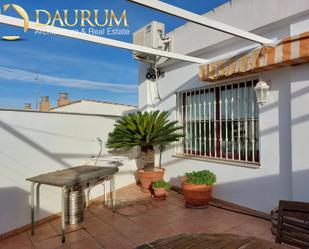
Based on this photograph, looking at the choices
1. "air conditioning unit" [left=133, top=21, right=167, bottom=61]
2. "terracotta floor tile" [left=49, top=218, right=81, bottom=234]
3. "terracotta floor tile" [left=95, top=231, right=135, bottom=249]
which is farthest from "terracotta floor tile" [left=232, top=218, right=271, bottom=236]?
"air conditioning unit" [left=133, top=21, right=167, bottom=61]

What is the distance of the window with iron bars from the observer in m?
4.96

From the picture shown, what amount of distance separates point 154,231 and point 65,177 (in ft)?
5.98

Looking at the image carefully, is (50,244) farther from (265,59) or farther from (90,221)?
(265,59)

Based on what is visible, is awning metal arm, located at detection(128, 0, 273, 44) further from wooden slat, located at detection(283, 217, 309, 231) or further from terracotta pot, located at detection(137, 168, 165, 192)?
terracotta pot, located at detection(137, 168, 165, 192)

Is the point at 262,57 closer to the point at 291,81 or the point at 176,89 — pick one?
the point at 291,81

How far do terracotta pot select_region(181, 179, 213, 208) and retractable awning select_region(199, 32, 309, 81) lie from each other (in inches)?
92.4

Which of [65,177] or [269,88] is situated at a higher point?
[269,88]

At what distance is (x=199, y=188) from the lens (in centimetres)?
503

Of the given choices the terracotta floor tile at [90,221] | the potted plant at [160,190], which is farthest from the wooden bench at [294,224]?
the potted plant at [160,190]

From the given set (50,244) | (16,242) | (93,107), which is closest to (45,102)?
(93,107)

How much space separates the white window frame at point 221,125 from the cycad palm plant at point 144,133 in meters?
0.51

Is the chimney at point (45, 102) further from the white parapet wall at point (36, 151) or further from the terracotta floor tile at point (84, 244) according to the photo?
the terracotta floor tile at point (84, 244)

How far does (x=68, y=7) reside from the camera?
4.79m

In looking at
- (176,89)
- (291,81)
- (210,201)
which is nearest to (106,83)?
(176,89)
